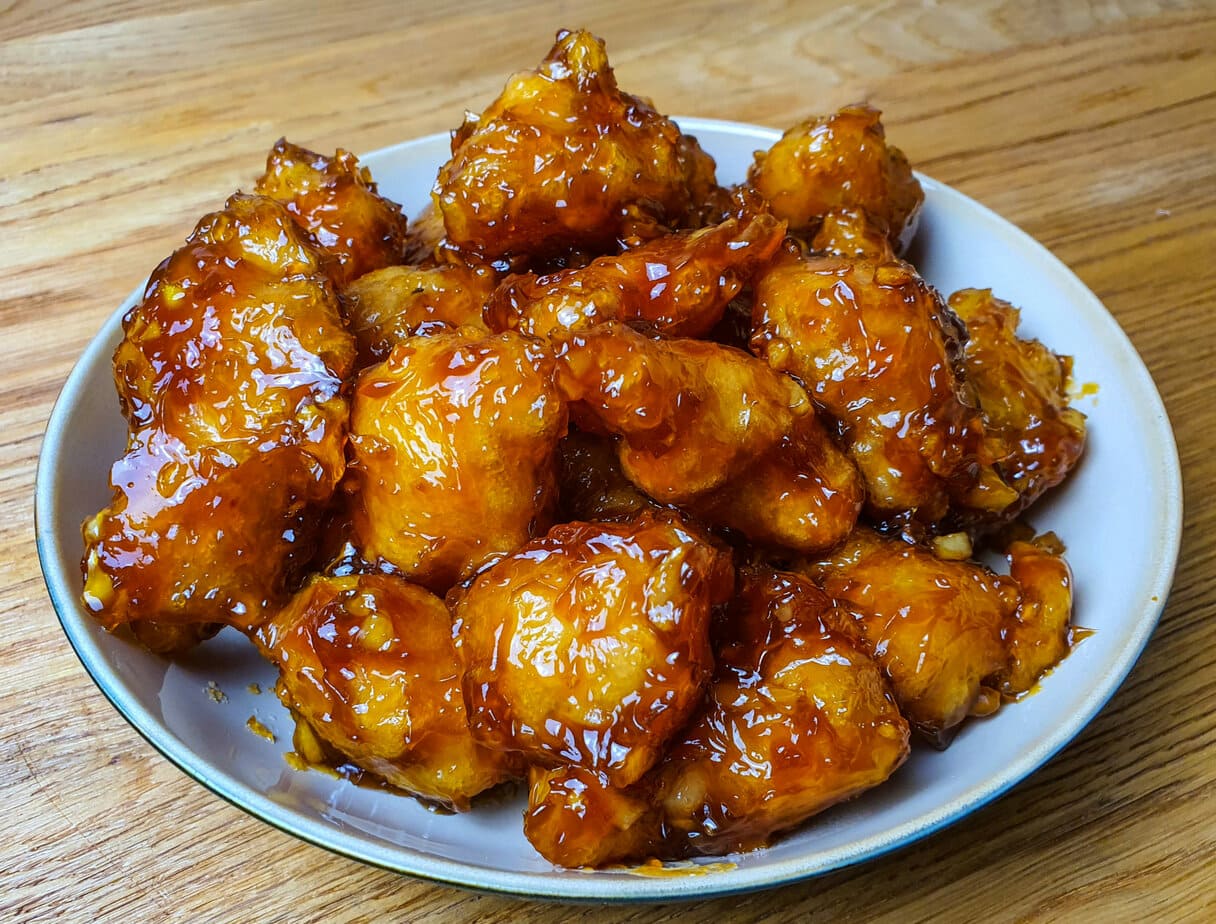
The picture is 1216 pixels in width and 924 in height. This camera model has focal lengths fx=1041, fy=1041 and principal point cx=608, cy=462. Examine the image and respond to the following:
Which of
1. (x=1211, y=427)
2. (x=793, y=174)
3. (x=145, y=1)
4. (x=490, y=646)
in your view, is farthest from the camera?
(x=145, y=1)

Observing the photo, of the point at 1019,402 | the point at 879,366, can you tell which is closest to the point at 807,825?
the point at 879,366

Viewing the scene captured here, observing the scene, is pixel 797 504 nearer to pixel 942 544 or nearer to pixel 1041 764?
pixel 942 544

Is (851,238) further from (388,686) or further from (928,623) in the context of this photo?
(388,686)

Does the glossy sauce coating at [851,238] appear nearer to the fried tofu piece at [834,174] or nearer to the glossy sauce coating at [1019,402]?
the fried tofu piece at [834,174]

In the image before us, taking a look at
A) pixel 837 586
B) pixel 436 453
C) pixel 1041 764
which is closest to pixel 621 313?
pixel 436 453

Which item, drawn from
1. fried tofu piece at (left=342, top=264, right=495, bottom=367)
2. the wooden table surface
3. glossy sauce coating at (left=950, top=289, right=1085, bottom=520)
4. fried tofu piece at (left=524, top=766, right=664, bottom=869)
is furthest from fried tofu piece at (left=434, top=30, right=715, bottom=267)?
the wooden table surface

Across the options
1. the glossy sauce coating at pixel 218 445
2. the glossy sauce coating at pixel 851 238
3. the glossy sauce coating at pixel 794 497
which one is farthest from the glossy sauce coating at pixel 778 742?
the glossy sauce coating at pixel 851 238
